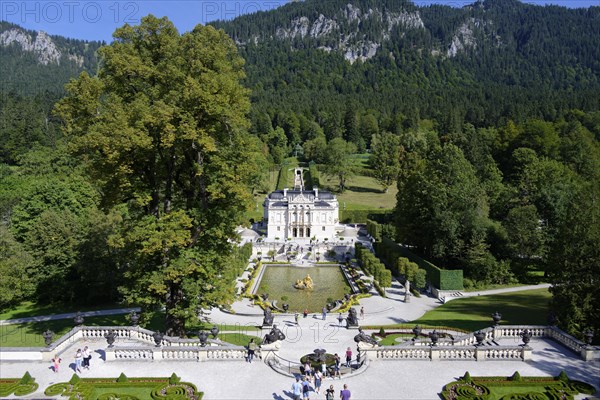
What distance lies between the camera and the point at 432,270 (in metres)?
47.5

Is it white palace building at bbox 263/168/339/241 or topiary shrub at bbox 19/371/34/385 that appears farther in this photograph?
white palace building at bbox 263/168/339/241

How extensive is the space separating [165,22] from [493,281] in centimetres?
4149

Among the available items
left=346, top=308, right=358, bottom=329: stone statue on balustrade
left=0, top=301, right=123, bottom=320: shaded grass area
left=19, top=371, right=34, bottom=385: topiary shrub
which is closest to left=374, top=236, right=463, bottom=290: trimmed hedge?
left=346, top=308, right=358, bottom=329: stone statue on balustrade

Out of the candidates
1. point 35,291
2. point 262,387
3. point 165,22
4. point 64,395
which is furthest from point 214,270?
point 35,291

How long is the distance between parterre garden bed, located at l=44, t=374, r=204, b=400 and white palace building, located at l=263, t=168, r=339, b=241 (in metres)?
59.5

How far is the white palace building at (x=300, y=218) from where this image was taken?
80062 millimetres

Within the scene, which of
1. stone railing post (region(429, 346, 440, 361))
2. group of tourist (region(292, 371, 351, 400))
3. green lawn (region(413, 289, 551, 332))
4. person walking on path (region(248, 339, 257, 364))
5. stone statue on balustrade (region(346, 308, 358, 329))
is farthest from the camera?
green lawn (region(413, 289, 551, 332))

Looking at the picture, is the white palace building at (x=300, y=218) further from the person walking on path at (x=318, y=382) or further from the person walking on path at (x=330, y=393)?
the person walking on path at (x=330, y=393)

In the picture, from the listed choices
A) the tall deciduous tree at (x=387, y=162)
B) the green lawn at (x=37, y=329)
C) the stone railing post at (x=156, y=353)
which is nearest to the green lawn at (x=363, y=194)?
the tall deciduous tree at (x=387, y=162)

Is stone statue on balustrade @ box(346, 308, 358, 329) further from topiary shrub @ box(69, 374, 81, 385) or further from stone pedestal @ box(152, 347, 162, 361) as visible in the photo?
topiary shrub @ box(69, 374, 81, 385)

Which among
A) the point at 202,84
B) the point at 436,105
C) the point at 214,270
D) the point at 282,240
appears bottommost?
the point at 282,240

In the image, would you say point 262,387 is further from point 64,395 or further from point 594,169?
point 594,169

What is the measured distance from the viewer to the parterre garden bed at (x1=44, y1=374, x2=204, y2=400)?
62.2 feet

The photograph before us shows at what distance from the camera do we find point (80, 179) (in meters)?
53.3
